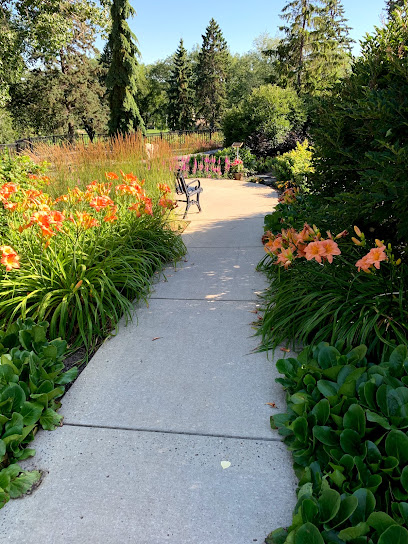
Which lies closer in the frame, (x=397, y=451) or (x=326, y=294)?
(x=397, y=451)

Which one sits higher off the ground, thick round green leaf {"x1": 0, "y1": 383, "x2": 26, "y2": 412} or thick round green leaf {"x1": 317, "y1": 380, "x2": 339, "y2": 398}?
thick round green leaf {"x1": 317, "y1": 380, "x2": 339, "y2": 398}

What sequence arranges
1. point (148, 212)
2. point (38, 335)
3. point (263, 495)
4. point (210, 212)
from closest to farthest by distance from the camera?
point (263, 495) < point (38, 335) < point (148, 212) < point (210, 212)

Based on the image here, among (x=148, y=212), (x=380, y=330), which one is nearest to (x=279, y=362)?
(x=380, y=330)

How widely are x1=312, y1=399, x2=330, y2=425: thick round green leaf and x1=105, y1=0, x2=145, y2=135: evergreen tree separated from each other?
22359 millimetres

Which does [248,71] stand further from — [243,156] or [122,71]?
[243,156]

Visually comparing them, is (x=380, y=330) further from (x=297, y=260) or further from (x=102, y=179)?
(x=102, y=179)

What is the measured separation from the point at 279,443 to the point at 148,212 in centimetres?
291

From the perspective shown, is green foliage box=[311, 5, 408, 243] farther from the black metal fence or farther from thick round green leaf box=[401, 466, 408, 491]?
the black metal fence

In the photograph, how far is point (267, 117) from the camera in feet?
47.9

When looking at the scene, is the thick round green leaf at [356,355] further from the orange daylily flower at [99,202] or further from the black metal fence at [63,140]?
the black metal fence at [63,140]

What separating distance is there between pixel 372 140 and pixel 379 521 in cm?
246

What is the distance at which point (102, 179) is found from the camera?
5.28 meters

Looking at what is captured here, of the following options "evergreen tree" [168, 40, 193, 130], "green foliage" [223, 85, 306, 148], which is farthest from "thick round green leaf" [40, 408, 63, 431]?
"evergreen tree" [168, 40, 193, 130]

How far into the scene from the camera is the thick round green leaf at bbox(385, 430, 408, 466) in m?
1.53
